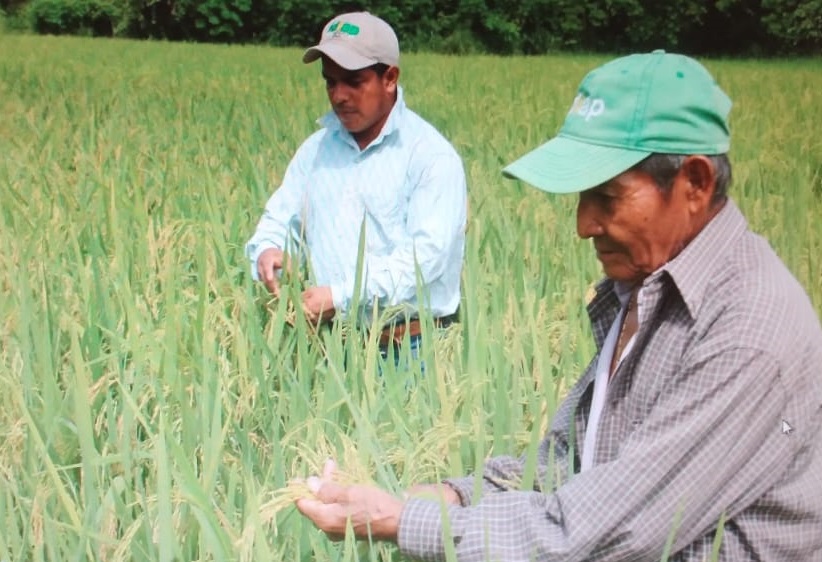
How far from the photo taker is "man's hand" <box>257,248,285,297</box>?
2053 millimetres

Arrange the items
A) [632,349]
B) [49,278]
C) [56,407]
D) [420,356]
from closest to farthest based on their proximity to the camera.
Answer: [632,349]
[56,407]
[420,356]
[49,278]

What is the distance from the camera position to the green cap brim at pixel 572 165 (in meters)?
1.07

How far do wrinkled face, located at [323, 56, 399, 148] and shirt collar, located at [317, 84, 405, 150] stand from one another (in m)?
0.02

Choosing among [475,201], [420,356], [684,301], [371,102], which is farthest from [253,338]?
[475,201]

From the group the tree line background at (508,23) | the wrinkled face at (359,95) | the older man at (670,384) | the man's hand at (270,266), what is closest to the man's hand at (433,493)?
the older man at (670,384)

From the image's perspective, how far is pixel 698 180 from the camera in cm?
108

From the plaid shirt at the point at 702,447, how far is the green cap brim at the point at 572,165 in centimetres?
11

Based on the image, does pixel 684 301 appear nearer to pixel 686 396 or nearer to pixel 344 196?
pixel 686 396

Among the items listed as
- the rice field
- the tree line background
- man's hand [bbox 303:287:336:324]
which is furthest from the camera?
the tree line background

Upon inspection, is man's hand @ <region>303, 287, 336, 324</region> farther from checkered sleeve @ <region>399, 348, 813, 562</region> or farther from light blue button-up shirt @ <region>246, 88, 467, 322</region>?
checkered sleeve @ <region>399, 348, 813, 562</region>

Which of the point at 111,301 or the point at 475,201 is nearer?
the point at 111,301

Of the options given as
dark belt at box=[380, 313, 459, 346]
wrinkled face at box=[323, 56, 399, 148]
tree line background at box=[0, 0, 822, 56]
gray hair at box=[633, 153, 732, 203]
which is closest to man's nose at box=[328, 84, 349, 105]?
wrinkled face at box=[323, 56, 399, 148]

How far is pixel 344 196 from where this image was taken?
6.93 ft

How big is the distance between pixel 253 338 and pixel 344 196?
46 centimetres
